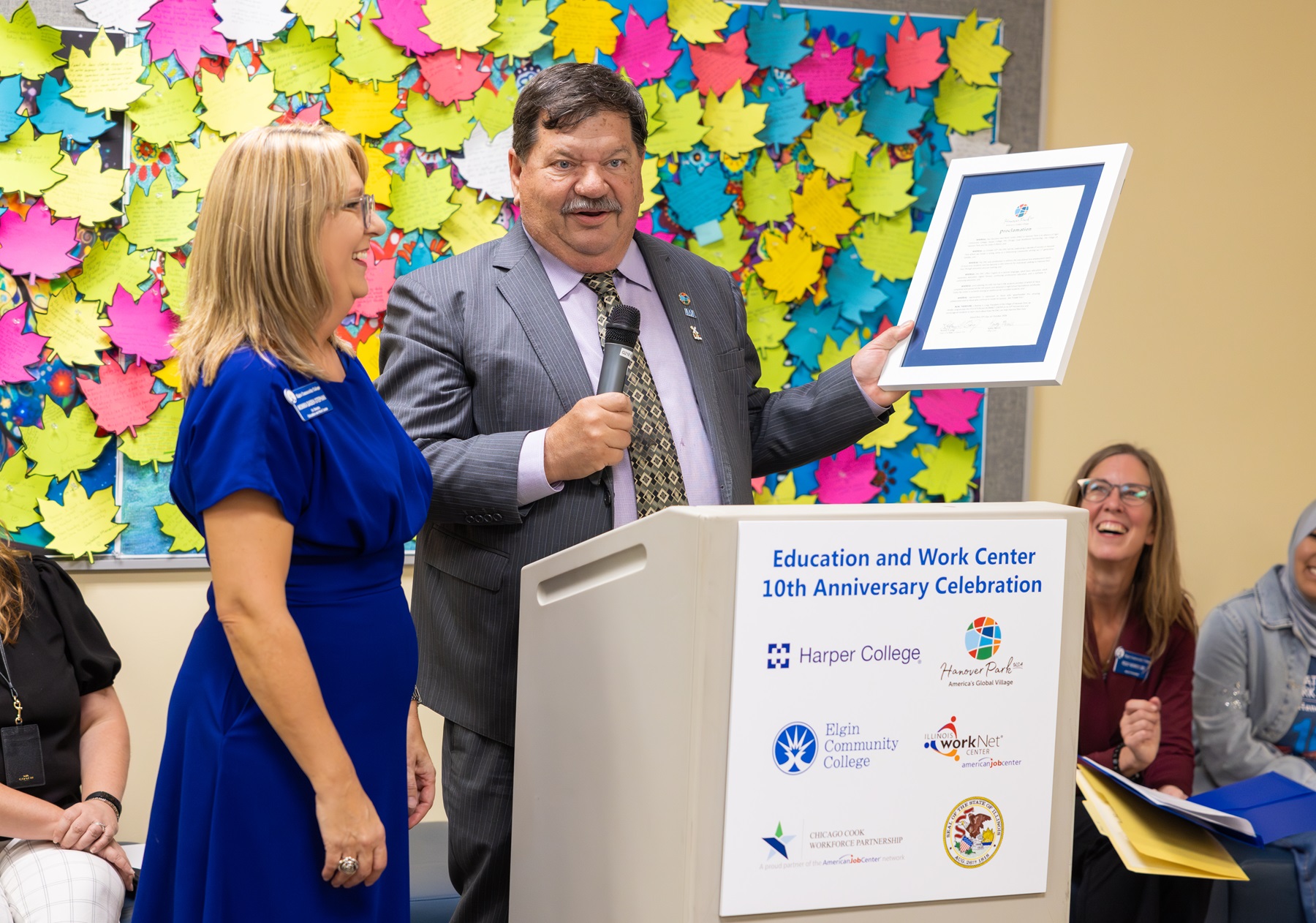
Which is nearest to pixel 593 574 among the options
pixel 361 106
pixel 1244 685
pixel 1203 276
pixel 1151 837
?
pixel 1151 837

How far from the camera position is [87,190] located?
8.73 ft

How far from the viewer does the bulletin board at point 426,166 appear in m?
2.66

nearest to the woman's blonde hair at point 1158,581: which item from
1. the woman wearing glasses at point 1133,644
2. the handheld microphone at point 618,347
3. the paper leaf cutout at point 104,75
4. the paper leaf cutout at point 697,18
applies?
the woman wearing glasses at point 1133,644

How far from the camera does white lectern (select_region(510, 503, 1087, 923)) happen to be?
107 cm

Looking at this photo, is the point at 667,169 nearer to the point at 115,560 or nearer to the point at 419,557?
the point at 419,557

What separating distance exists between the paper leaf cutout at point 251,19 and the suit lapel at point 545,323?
4.10 ft

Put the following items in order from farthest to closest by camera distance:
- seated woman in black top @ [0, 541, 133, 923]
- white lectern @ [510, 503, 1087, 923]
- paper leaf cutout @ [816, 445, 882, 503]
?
paper leaf cutout @ [816, 445, 882, 503], seated woman in black top @ [0, 541, 133, 923], white lectern @ [510, 503, 1087, 923]

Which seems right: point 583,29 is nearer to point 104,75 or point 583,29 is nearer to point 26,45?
point 104,75

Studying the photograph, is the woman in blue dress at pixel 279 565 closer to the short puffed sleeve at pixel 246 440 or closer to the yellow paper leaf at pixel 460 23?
the short puffed sleeve at pixel 246 440

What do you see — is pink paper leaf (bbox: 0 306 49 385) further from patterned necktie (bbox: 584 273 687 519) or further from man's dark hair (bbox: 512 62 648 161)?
patterned necktie (bbox: 584 273 687 519)

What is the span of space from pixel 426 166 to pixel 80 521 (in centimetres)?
118

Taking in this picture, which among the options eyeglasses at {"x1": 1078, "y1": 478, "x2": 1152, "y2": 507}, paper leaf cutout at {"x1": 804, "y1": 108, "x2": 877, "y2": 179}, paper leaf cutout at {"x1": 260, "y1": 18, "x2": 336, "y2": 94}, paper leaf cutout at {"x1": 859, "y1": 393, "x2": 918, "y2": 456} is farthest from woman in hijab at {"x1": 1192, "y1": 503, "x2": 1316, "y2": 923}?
paper leaf cutout at {"x1": 260, "y1": 18, "x2": 336, "y2": 94}

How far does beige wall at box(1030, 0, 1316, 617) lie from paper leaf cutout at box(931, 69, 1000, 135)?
0.71 ft

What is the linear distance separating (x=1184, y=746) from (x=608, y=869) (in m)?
1.97
